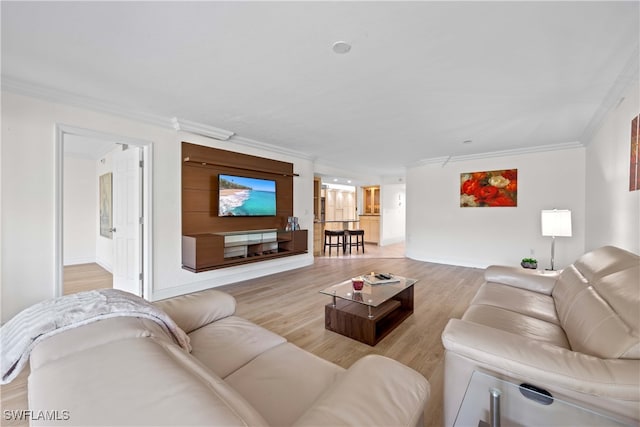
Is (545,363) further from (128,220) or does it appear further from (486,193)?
(486,193)

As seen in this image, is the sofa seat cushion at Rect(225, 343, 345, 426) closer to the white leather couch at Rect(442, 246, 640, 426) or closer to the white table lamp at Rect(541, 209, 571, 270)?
the white leather couch at Rect(442, 246, 640, 426)

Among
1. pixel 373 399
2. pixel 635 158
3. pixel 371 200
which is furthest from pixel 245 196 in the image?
pixel 371 200

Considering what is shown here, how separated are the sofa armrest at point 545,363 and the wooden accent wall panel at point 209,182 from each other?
3.70 meters

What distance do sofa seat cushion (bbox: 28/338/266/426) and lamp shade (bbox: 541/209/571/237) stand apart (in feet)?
13.6

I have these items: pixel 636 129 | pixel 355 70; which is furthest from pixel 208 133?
pixel 636 129

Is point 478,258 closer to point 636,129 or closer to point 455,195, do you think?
point 455,195

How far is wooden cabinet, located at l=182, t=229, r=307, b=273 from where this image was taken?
3645 mm

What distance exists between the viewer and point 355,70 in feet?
7.55

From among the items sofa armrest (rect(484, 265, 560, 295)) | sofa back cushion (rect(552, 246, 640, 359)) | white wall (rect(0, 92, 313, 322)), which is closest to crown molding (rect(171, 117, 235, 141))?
white wall (rect(0, 92, 313, 322))

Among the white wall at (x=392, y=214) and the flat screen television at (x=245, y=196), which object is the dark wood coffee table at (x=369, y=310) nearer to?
the flat screen television at (x=245, y=196)

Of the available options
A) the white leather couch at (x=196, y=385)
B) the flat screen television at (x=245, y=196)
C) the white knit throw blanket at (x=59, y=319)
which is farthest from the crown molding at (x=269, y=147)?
the white leather couch at (x=196, y=385)

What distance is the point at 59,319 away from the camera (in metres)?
1.00

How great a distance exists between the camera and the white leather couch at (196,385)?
582mm

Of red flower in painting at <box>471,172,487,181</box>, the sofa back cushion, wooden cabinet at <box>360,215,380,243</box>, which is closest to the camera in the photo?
the sofa back cushion
